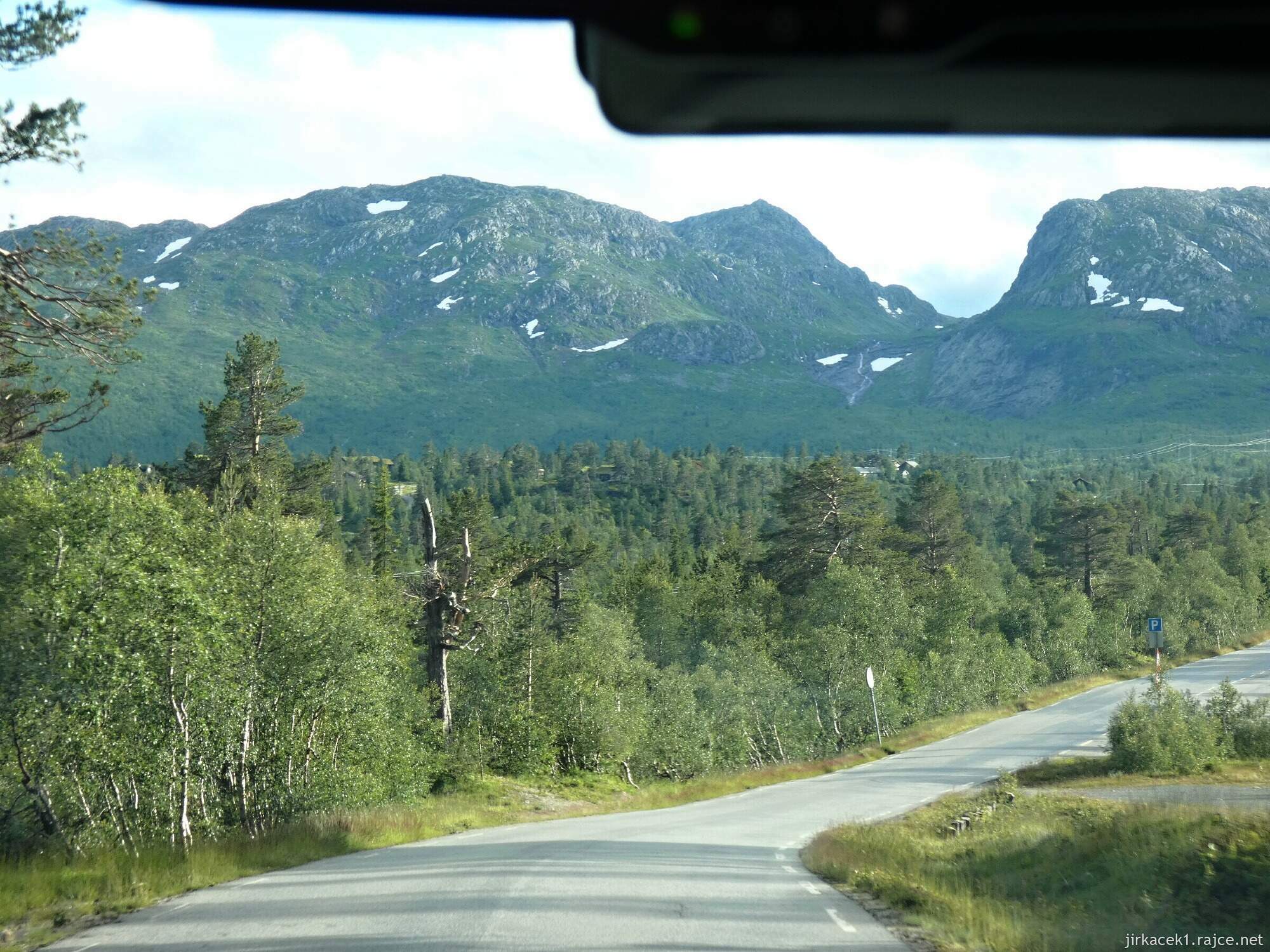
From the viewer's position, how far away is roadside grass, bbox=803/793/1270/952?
29.5ft

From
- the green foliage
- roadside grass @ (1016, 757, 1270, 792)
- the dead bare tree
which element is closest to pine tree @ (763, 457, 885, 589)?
the dead bare tree

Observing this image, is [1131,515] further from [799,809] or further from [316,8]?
[316,8]

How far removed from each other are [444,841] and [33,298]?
10.6m

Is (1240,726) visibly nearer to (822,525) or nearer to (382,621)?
(382,621)

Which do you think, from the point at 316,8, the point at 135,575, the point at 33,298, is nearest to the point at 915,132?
the point at 316,8

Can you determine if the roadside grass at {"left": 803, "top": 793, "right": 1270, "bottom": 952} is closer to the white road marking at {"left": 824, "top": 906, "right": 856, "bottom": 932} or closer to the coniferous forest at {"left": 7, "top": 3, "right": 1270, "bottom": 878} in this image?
the white road marking at {"left": 824, "top": 906, "right": 856, "bottom": 932}

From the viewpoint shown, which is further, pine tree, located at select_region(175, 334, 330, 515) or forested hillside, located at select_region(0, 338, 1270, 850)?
pine tree, located at select_region(175, 334, 330, 515)

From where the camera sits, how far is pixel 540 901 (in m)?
11.0

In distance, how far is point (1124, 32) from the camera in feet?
9.31

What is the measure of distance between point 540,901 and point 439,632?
25.6 meters

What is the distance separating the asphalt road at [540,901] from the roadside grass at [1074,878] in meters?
0.67

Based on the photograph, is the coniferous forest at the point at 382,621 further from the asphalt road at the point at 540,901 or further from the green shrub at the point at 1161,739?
the green shrub at the point at 1161,739

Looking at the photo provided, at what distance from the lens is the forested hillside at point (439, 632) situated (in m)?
17.5

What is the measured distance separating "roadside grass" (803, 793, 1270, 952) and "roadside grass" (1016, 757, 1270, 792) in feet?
43.7
